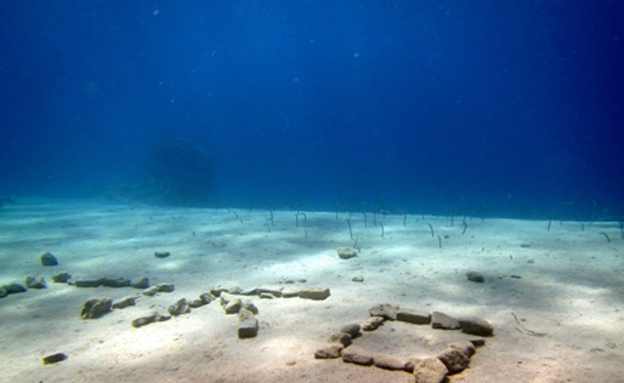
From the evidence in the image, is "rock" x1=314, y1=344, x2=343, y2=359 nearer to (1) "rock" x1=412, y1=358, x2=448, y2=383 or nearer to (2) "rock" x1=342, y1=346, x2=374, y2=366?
(2) "rock" x1=342, y1=346, x2=374, y2=366

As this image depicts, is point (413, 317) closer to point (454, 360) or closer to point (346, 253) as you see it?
point (454, 360)

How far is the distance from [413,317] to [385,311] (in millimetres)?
291

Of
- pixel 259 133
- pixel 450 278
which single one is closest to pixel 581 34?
pixel 450 278

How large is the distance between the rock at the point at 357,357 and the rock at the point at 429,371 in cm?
32

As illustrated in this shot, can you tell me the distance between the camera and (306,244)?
670 cm

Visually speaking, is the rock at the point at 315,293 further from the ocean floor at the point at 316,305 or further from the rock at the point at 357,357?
the rock at the point at 357,357

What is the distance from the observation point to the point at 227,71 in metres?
134

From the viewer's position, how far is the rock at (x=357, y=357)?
2.05 metres

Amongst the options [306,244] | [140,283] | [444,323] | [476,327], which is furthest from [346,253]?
[140,283]

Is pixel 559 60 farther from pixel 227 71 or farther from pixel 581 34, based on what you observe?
pixel 227 71

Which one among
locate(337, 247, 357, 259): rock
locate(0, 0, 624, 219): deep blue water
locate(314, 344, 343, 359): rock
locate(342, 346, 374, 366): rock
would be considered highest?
locate(0, 0, 624, 219): deep blue water

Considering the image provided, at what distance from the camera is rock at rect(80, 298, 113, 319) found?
3.34 m

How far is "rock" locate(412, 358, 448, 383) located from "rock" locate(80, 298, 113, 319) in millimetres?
3545

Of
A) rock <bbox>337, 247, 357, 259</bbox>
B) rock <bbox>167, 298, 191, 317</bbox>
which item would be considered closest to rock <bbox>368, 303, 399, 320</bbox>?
rock <bbox>167, 298, 191, 317</bbox>
